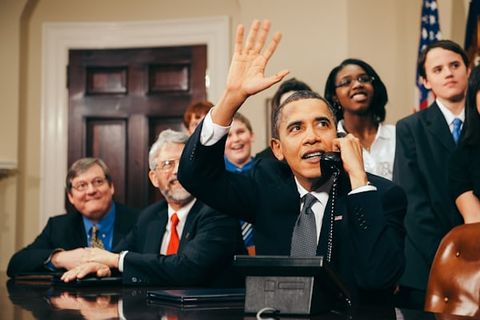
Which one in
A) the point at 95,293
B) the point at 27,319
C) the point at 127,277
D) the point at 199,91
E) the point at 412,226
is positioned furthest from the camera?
the point at 199,91

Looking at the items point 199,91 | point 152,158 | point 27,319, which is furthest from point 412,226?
point 199,91

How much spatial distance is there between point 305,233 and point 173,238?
1062 mm

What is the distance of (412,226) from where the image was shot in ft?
11.0

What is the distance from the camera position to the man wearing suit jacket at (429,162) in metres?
3.30

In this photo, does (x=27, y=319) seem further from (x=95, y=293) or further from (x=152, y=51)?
(x=152, y=51)

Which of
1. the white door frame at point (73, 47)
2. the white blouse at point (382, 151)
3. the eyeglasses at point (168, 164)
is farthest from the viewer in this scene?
the white door frame at point (73, 47)

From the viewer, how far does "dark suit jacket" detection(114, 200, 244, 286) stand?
277 centimetres

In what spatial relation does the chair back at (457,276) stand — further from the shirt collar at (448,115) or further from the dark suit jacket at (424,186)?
the shirt collar at (448,115)

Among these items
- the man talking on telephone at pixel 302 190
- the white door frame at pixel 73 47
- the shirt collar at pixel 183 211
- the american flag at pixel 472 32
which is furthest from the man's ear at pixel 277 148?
the white door frame at pixel 73 47

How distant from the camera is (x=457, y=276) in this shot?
205cm

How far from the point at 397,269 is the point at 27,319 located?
3.06ft

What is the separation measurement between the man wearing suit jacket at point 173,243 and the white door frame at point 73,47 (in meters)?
3.11

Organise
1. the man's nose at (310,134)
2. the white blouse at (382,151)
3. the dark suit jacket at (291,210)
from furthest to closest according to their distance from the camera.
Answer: the white blouse at (382,151) < the man's nose at (310,134) < the dark suit jacket at (291,210)

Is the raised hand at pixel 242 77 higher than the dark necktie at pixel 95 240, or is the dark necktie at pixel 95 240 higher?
the raised hand at pixel 242 77
